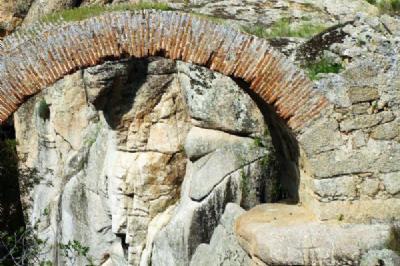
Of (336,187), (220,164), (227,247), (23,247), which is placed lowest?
(23,247)

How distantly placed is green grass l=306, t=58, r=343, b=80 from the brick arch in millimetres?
105

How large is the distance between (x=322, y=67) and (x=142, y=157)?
20.7ft

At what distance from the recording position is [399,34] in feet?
24.4

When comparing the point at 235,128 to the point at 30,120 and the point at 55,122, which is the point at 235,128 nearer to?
the point at 55,122

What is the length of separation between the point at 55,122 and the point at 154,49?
347 inches

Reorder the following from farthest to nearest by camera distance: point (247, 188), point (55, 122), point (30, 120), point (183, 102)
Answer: point (30, 120) → point (55, 122) → point (183, 102) → point (247, 188)

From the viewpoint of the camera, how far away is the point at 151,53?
24.1 ft

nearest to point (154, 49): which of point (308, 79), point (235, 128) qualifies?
point (308, 79)

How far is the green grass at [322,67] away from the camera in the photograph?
7371mm

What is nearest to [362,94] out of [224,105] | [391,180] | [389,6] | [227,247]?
[391,180]

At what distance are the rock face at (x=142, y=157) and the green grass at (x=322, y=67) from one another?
8.23 ft

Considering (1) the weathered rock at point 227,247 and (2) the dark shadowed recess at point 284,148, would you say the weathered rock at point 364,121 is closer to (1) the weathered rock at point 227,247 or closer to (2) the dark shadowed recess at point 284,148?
(2) the dark shadowed recess at point 284,148

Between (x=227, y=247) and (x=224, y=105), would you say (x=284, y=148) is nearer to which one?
(x=227, y=247)

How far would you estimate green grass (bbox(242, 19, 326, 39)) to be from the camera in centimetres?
760
